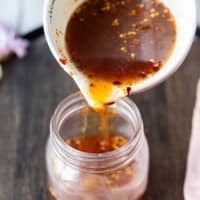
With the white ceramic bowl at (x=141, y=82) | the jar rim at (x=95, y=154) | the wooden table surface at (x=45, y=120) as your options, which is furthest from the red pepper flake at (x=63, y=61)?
the wooden table surface at (x=45, y=120)

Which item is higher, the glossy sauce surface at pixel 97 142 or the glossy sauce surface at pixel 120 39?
the glossy sauce surface at pixel 120 39

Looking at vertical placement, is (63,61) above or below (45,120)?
above

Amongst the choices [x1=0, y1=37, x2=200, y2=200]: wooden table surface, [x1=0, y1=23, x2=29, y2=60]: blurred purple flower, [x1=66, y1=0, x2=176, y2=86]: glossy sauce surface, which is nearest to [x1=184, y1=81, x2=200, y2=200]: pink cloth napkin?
[x1=0, y1=37, x2=200, y2=200]: wooden table surface

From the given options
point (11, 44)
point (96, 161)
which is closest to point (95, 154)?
point (96, 161)

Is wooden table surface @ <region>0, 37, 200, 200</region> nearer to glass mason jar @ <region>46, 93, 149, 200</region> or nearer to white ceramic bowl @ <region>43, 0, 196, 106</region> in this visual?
glass mason jar @ <region>46, 93, 149, 200</region>

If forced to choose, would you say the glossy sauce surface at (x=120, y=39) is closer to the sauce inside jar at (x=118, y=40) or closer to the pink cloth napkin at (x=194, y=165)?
the sauce inside jar at (x=118, y=40)

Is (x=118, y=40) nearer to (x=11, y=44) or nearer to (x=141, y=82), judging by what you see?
(x=141, y=82)
